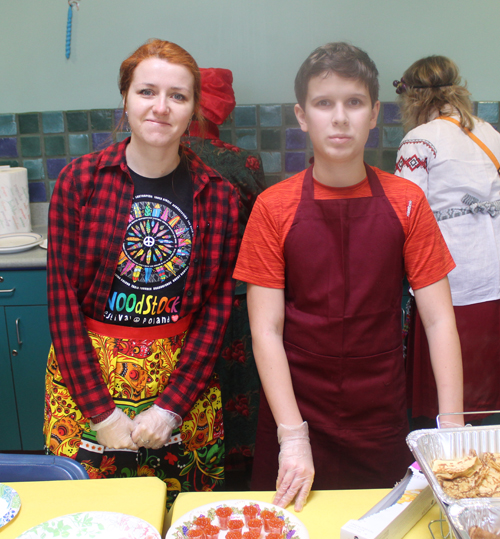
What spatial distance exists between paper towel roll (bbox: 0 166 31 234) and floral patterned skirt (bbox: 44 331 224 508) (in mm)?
1537

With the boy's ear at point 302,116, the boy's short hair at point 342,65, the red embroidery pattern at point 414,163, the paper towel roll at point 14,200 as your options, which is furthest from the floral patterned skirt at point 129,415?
the paper towel roll at point 14,200

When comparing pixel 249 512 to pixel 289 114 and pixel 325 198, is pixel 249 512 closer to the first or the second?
pixel 325 198

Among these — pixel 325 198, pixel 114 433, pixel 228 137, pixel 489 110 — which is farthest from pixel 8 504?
pixel 489 110

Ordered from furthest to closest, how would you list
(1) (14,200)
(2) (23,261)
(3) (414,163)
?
(1) (14,200) → (2) (23,261) → (3) (414,163)

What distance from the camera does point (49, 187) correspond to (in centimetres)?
290

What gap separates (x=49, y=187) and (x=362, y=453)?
2.29m

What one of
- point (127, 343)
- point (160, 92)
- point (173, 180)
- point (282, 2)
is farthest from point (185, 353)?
point (282, 2)

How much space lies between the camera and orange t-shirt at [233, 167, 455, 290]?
1.24 metres

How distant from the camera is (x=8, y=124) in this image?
9.34 feet

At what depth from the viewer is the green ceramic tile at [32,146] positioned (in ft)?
9.37

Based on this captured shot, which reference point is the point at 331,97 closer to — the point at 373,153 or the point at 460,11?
the point at 373,153

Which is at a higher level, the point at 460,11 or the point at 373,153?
the point at 460,11

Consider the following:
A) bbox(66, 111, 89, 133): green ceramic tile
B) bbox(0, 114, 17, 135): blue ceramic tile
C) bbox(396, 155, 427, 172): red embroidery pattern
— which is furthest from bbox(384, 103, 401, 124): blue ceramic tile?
bbox(0, 114, 17, 135): blue ceramic tile

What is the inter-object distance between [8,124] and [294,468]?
2.53 meters
